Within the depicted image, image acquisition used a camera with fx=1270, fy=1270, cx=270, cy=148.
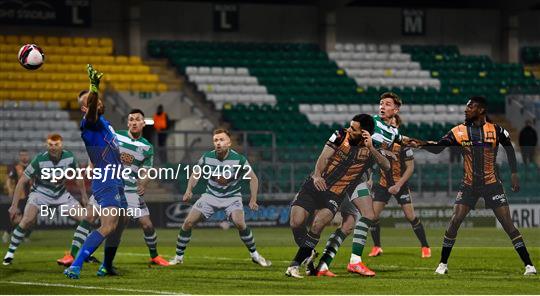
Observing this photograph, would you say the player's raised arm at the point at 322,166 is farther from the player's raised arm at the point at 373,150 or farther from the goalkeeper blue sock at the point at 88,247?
the goalkeeper blue sock at the point at 88,247

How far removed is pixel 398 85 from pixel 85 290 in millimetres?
28580

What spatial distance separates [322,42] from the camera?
141ft

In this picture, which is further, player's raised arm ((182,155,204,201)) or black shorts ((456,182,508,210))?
player's raised arm ((182,155,204,201))

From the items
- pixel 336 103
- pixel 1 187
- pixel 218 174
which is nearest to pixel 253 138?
pixel 336 103

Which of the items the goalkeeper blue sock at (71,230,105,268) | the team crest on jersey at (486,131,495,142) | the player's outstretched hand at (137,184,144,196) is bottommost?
the goalkeeper blue sock at (71,230,105,268)

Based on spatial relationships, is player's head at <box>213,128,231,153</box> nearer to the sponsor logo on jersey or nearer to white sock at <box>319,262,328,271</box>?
white sock at <box>319,262,328,271</box>

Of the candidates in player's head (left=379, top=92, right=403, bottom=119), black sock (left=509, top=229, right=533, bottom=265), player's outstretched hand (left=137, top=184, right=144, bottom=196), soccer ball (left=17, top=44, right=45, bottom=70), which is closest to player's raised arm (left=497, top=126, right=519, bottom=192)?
black sock (left=509, top=229, right=533, bottom=265)

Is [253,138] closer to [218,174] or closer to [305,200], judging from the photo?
[218,174]

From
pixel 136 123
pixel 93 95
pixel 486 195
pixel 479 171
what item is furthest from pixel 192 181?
pixel 486 195

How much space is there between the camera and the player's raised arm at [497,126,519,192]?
16578 millimetres

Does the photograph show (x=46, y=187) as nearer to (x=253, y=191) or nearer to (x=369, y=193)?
(x=253, y=191)

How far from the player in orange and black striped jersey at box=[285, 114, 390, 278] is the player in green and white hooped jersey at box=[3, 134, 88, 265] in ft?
13.1

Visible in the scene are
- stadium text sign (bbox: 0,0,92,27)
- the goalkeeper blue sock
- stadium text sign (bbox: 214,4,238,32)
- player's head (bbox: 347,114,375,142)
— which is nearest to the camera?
the goalkeeper blue sock

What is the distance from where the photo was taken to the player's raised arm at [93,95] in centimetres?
1442
